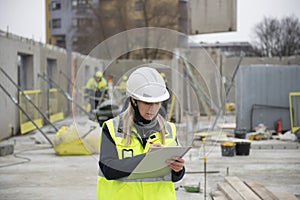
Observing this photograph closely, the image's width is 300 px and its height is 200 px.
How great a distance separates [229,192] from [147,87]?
17.7ft

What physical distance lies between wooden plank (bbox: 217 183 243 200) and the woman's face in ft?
16.1

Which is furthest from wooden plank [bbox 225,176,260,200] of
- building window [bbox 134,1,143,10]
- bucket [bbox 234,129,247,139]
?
building window [bbox 134,1,143,10]

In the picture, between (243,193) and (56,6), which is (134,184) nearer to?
(243,193)

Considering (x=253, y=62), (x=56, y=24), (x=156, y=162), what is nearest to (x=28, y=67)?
(x=253, y=62)

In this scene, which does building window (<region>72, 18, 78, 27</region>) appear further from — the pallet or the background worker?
the pallet

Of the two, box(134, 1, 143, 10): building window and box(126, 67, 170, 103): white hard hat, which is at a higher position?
box(134, 1, 143, 10): building window

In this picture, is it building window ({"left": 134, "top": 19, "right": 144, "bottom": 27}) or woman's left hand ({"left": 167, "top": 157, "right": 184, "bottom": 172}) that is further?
building window ({"left": 134, "top": 19, "right": 144, "bottom": 27})

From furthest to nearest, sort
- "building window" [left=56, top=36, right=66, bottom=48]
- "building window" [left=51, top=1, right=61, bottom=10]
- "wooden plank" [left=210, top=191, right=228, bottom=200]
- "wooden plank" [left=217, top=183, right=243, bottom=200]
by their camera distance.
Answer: "building window" [left=56, top=36, right=66, bottom=48]
"building window" [left=51, top=1, right=61, bottom=10]
"wooden plank" [left=210, top=191, right=228, bottom=200]
"wooden plank" [left=217, top=183, right=243, bottom=200]

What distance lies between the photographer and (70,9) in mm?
37594

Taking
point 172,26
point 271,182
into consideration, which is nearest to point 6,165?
point 271,182

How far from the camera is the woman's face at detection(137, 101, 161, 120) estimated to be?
316 cm

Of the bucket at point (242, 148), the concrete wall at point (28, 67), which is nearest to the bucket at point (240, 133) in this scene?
the bucket at point (242, 148)

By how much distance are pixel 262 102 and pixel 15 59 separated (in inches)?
306

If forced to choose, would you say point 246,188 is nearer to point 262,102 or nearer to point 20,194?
point 20,194
